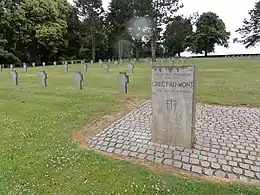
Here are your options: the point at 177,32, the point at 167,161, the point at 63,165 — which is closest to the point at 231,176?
the point at 167,161

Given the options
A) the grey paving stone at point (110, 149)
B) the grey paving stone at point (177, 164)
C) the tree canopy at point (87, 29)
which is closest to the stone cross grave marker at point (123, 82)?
the grey paving stone at point (110, 149)

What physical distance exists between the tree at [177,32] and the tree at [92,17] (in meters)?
12.0

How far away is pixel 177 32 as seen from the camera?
4288cm

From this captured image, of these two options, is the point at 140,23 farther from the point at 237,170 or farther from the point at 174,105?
the point at 237,170

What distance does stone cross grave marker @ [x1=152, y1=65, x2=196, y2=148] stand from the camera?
5359 mm

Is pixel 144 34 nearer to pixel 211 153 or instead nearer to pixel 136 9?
pixel 136 9

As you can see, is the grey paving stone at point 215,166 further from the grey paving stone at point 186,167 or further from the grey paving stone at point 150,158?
the grey paving stone at point 150,158

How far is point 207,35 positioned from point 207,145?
54338mm

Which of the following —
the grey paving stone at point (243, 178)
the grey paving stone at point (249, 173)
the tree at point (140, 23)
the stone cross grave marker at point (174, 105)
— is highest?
the tree at point (140, 23)

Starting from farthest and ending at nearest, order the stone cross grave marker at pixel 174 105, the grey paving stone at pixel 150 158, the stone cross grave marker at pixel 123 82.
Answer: the stone cross grave marker at pixel 123 82 < the stone cross grave marker at pixel 174 105 < the grey paving stone at pixel 150 158

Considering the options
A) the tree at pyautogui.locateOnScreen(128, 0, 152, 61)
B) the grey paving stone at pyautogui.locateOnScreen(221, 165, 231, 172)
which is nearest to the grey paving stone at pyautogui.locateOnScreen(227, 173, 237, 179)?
the grey paving stone at pyautogui.locateOnScreen(221, 165, 231, 172)

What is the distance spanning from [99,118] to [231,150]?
407 cm

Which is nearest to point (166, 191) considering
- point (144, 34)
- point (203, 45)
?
point (144, 34)

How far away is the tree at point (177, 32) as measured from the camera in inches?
1531
